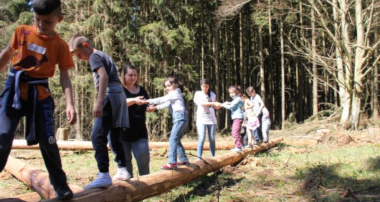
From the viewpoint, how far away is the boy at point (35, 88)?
2928 millimetres

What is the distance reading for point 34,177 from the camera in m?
5.24

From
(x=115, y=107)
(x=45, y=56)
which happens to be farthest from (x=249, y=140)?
(x=45, y=56)

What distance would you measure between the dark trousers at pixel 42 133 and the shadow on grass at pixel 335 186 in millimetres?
3451

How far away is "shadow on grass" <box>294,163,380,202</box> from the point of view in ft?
15.6

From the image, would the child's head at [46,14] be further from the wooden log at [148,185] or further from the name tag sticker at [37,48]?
the wooden log at [148,185]

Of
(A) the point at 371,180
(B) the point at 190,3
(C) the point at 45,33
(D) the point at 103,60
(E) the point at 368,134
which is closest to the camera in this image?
(C) the point at 45,33

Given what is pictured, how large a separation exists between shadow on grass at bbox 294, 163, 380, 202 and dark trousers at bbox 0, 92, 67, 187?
3451 mm

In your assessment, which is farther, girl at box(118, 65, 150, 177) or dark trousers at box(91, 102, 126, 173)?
girl at box(118, 65, 150, 177)

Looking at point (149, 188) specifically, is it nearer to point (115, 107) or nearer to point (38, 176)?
point (115, 107)

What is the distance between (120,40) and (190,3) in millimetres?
5901

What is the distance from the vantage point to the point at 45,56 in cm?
304

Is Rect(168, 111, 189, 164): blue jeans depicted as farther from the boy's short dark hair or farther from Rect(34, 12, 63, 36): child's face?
the boy's short dark hair

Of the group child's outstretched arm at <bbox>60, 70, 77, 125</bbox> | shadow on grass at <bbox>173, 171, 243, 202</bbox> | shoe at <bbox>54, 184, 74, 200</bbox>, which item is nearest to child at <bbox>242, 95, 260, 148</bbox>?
shadow on grass at <bbox>173, 171, 243, 202</bbox>

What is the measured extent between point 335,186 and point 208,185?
6.63ft
